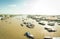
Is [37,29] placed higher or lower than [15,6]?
lower

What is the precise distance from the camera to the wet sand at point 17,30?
8.67 feet

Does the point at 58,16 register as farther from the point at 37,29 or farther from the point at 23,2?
the point at 23,2

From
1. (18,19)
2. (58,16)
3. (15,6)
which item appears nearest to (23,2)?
(15,6)

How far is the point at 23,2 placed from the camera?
2.81 metres

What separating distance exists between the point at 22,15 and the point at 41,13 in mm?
425

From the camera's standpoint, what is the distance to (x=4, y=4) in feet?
9.02

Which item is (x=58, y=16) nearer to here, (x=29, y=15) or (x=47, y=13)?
(x=47, y=13)

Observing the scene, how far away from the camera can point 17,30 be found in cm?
271

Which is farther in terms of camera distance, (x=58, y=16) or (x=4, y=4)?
(x=58, y=16)

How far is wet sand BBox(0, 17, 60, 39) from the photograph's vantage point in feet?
8.67

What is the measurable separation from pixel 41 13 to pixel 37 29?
0.37 metres

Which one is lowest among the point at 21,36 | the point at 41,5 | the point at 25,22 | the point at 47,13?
the point at 21,36

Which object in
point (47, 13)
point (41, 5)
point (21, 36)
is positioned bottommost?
point (21, 36)

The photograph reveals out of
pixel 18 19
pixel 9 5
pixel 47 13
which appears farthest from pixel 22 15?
pixel 47 13
